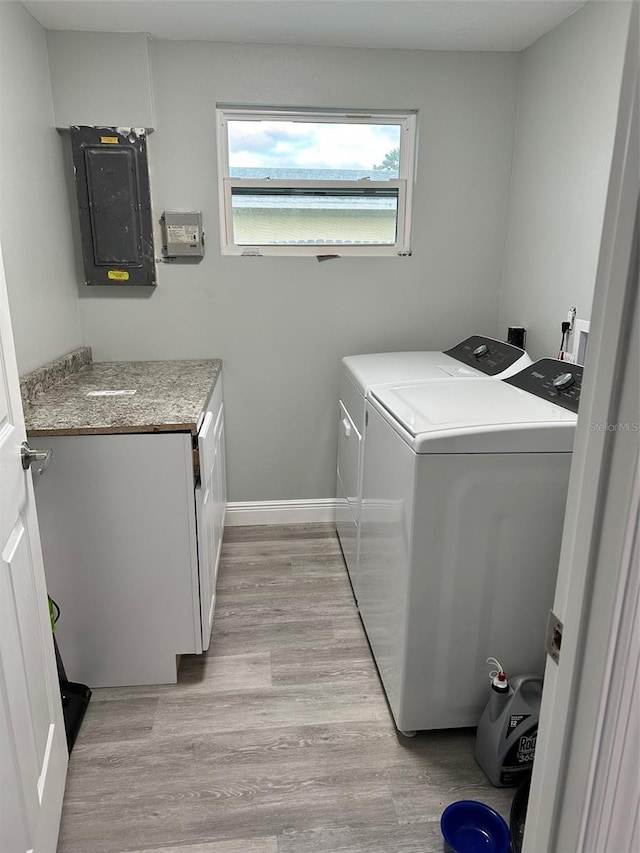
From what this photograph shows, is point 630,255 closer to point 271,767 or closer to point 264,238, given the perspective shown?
point 271,767

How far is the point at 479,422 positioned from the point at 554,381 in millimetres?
510

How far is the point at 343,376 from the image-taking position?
112 inches

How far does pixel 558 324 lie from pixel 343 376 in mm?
1005

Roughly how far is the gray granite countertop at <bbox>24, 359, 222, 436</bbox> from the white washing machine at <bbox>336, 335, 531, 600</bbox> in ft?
2.02

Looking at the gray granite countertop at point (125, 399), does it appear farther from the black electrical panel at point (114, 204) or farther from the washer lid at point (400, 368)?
the washer lid at point (400, 368)

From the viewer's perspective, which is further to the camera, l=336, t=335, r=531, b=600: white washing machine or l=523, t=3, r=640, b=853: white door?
l=336, t=335, r=531, b=600: white washing machine

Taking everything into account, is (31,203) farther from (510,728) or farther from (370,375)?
(510,728)

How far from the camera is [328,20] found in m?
2.29

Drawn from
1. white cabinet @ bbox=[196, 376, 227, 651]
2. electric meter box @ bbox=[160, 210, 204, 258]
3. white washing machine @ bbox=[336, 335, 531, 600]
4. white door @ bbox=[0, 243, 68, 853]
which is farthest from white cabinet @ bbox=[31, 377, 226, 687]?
electric meter box @ bbox=[160, 210, 204, 258]

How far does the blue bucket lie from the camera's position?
4.49 ft

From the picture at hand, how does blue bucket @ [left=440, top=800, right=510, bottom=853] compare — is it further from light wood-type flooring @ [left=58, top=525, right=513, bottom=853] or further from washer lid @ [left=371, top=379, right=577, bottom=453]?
washer lid @ [left=371, top=379, right=577, bottom=453]

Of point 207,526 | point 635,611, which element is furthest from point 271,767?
point 635,611

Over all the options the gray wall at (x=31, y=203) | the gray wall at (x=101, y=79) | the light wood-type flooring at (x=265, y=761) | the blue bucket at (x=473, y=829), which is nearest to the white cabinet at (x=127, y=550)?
the light wood-type flooring at (x=265, y=761)

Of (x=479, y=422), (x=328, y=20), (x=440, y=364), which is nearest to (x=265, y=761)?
(x=479, y=422)
